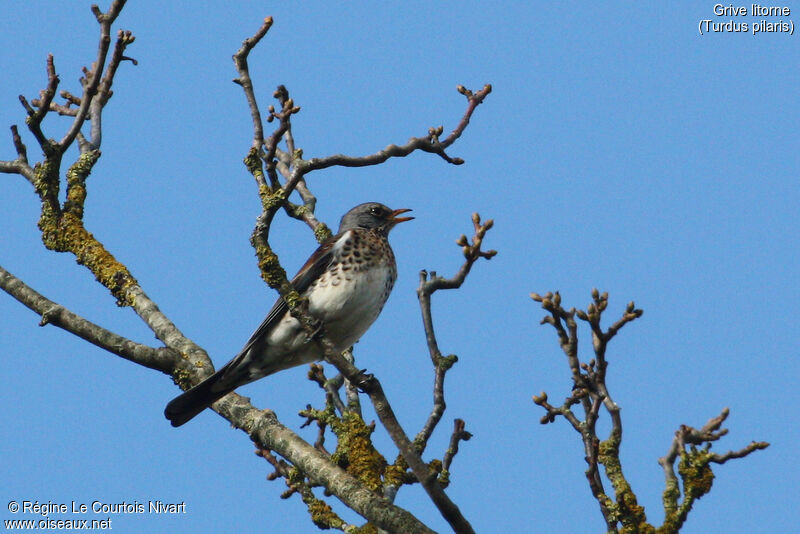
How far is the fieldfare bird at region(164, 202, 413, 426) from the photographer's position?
577cm

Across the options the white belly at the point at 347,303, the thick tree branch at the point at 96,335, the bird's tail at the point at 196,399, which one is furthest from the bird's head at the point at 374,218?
the thick tree branch at the point at 96,335

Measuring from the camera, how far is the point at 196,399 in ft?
18.7

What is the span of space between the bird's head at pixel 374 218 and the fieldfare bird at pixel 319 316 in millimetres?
542

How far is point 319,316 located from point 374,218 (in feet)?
4.61

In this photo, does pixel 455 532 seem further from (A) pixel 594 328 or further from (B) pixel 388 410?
(A) pixel 594 328

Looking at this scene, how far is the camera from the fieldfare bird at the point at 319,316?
577 cm

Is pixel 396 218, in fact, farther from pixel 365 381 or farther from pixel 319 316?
pixel 365 381

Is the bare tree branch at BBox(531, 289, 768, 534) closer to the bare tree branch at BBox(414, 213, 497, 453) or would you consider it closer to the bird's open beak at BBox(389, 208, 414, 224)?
the bare tree branch at BBox(414, 213, 497, 453)

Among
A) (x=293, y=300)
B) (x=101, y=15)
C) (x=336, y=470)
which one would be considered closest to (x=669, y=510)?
(x=336, y=470)

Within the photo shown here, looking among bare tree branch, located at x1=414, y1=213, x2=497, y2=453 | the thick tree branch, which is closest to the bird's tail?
the thick tree branch

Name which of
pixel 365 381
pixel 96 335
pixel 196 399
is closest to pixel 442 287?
pixel 365 381

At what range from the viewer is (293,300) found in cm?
494

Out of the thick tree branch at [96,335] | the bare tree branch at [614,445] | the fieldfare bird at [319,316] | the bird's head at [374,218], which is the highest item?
the bird's head at [374,218]

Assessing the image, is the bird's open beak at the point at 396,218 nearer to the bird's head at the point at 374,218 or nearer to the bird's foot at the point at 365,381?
the bird's head at the point at 374,218
